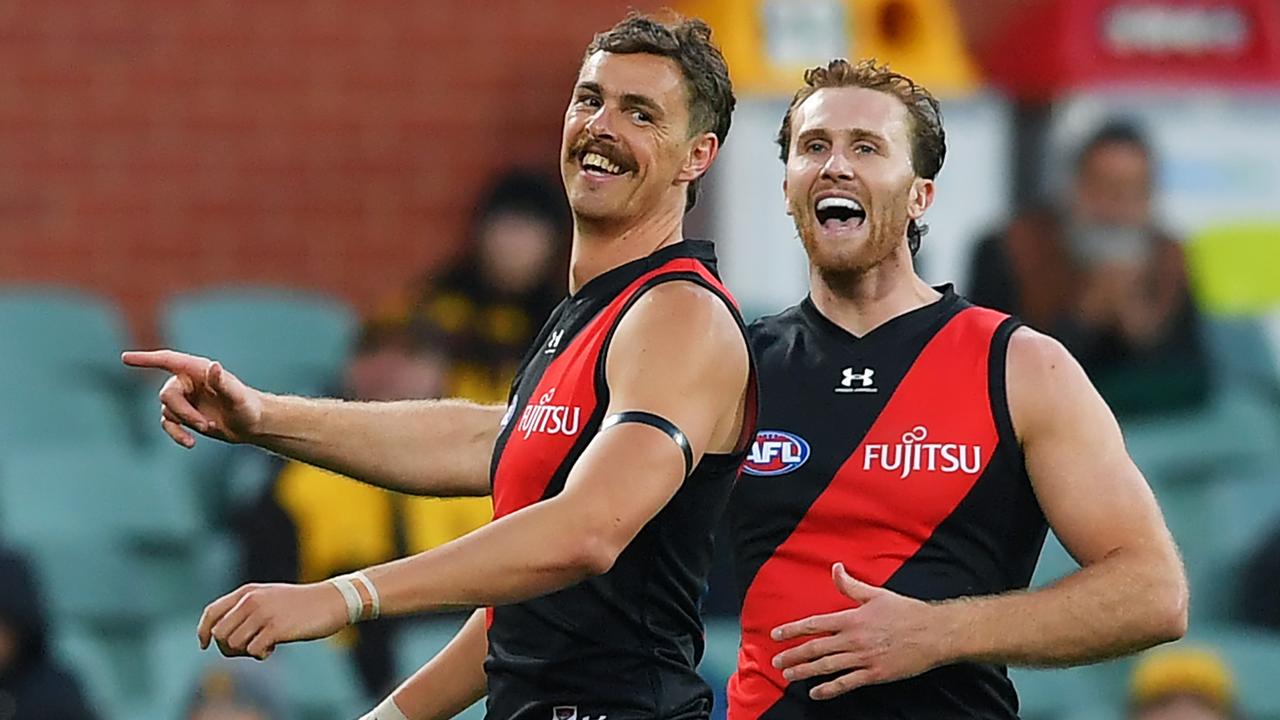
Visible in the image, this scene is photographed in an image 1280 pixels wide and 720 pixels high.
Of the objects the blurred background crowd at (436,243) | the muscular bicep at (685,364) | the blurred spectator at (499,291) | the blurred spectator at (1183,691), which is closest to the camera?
the muscular bicep at (685,364)

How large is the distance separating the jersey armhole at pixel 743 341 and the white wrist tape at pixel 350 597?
0.54m

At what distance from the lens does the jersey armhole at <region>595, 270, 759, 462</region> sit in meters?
3.61

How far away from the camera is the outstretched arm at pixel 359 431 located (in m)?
3.90

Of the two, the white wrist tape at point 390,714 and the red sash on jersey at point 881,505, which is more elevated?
the red sash on jersey at point 881,505

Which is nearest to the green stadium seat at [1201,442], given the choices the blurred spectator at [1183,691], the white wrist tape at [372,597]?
the blurred spectator at [1183,691]

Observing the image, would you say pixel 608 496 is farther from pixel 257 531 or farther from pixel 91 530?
pixel 91 530

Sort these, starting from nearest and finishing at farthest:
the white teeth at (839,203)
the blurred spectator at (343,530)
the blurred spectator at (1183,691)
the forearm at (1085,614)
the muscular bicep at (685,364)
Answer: the muscular bicep at (685,364) → the forearm at (1085,614) → the white teeth at (839,203) → the blurred spectator at (1183,691) → the blurred spectator at (343,530)

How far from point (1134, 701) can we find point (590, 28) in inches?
132

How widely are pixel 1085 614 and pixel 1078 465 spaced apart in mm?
222

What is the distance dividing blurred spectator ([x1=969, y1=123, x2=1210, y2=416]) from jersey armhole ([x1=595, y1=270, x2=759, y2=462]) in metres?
3.97

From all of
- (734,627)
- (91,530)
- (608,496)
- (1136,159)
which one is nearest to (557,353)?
(608,496)

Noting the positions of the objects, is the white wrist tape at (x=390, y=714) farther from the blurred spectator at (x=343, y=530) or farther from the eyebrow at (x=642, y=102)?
the blurred spectator at (x=343, y=530)

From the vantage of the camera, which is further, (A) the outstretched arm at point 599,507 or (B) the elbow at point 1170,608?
(B) the elbow at point 1170,608

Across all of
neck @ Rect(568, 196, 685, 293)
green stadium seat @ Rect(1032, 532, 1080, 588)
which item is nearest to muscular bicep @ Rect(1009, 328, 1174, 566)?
neck @ Rect(568, 196, 685, 293)
